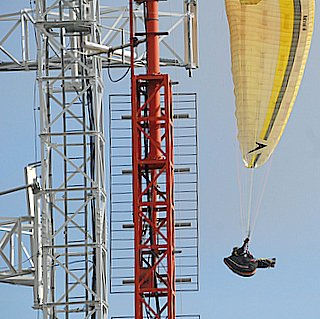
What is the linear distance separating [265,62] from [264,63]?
0.15 ft

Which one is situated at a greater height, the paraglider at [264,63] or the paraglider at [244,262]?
the paraglider at [264,63]

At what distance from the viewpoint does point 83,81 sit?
4053 cm

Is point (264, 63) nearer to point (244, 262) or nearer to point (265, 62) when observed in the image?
point (265, 62)

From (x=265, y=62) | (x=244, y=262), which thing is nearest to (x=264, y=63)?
(x=265, y=62)

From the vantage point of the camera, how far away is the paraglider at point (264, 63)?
42.7 m

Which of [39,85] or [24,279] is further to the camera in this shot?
[24,279]

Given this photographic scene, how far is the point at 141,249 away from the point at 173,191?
143 cm

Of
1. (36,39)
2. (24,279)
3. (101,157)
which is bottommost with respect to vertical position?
(24,279)

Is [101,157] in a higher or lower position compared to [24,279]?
higher

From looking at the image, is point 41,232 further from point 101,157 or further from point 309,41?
point 309,41

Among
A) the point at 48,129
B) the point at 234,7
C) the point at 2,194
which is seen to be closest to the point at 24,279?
the point at 2,194

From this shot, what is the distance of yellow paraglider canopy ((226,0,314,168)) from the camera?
4272 centimetres

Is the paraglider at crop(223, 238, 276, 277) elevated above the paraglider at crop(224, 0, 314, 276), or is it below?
below

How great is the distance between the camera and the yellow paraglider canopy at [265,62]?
42719 mm
